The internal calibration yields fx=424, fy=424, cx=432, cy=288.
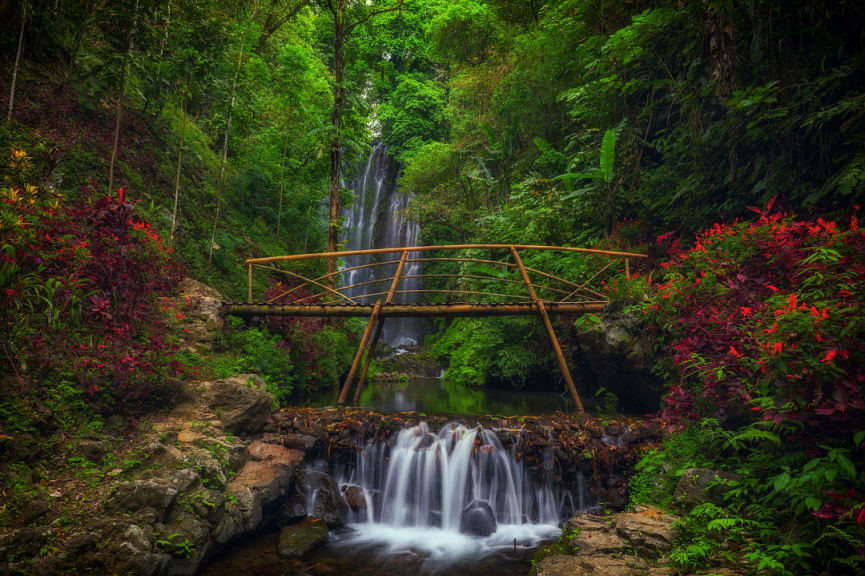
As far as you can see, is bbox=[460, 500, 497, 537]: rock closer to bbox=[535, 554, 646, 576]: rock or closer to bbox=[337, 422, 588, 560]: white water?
bbox=[337, 422, 588, 560]: white water

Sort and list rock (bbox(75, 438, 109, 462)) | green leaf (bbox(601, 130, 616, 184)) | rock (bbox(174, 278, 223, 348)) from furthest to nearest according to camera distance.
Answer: green leaf (bbox(601, 130, 616, 184)), rock (bbox(174, 278, 223, 348)), rock (bbox(75, 438, 109, 462))

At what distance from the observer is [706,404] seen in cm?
524

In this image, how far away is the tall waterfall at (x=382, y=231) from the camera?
74.5 ft

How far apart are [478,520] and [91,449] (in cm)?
500

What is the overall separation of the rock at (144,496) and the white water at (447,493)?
101 inches

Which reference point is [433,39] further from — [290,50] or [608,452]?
[608,452]

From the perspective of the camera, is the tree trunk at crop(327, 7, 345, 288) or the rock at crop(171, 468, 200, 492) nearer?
the rock at crop(171, 468, 200, 492)

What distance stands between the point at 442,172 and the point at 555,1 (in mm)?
9492

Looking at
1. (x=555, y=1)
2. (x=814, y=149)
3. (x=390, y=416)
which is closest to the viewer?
(x=814, y=149)

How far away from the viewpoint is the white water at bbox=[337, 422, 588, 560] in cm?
619

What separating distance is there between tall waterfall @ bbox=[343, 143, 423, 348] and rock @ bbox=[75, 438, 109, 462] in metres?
15.9

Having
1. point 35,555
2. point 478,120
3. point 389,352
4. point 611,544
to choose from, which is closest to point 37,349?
point 35,555

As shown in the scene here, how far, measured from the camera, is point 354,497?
6.62m

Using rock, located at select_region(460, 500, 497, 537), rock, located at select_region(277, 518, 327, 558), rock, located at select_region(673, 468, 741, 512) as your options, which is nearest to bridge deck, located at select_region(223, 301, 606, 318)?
rock, located at select_region(460, 500, 497, 537)
